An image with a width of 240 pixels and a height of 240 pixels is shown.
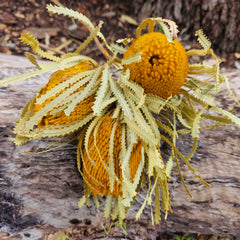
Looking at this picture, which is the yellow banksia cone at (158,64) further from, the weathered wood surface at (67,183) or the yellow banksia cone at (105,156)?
the weathered wood surface at (67,183)

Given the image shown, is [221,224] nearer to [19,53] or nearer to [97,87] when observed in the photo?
[97,87]

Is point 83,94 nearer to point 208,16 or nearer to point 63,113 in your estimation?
point 63,113

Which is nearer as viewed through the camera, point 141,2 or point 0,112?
point 0,112

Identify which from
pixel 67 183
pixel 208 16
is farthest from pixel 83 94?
pixel 208 16

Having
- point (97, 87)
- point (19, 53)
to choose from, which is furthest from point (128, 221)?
point (19, 53)

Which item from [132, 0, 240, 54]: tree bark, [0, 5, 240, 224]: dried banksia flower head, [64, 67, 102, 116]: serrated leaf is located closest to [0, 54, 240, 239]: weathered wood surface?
[0, 5, 240, 224]: dried banksia flower head
